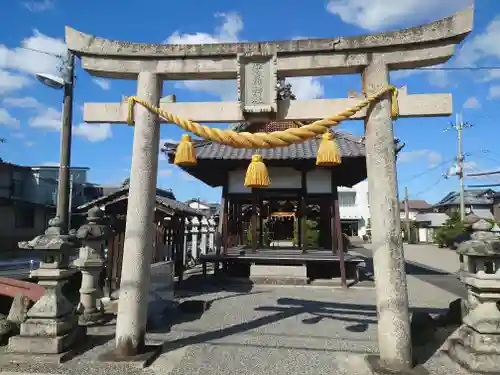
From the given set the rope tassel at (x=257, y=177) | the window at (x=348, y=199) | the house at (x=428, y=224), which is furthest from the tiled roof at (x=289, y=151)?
the window at (x=348, y=199)

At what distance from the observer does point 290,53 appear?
4574mm

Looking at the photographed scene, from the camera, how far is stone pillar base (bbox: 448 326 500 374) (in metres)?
3.87

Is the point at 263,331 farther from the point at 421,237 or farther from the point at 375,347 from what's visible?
the point at 421,237

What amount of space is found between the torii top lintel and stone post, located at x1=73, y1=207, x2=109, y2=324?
3.17 metres

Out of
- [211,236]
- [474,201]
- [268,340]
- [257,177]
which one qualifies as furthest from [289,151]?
[474,201]

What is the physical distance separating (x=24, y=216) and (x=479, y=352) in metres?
25.7

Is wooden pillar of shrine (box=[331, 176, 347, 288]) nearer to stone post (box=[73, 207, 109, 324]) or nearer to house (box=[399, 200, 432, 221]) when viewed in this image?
stone post (box=[73, 207, 109, 324])

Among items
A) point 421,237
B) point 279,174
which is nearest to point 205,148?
point 279,174

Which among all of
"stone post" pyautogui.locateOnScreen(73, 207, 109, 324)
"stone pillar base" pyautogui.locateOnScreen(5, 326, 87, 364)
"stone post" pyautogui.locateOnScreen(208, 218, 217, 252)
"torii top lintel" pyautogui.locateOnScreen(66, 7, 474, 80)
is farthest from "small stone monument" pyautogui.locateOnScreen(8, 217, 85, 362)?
"stone post" pyautogui.locateOnScreen(208, 218, 217, 252)

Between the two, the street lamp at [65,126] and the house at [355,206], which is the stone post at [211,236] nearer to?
the street lamp at [65,126]

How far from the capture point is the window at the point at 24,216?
21.7 meters

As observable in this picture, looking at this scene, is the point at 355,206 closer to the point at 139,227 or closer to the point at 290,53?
the point at 290,53

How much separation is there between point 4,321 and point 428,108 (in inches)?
273

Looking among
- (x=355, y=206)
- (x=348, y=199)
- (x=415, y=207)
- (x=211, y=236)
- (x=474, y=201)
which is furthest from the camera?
(x=415, y=207)
